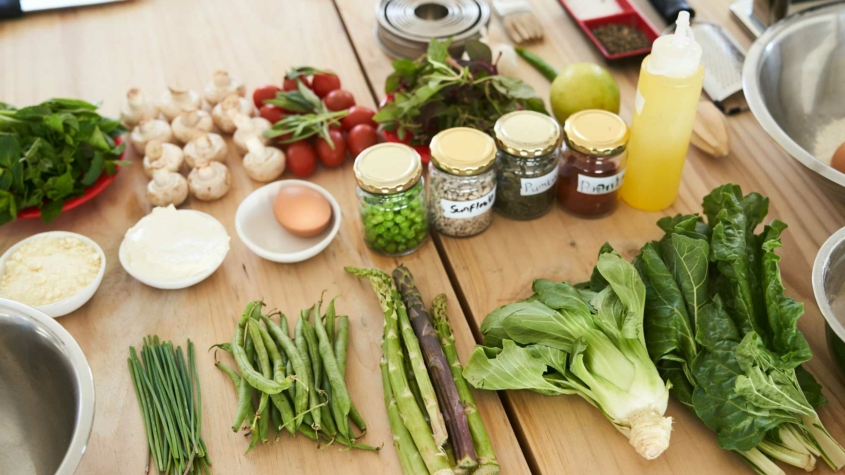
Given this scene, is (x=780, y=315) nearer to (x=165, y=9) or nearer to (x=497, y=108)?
(x=497, y=108)

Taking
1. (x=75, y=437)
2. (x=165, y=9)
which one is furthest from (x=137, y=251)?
(x=165, y=9)

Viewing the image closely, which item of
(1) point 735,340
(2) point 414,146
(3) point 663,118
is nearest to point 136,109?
(2) point 414,146

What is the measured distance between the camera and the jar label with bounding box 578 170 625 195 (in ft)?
4.08

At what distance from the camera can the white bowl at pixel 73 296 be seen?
1.16 metres

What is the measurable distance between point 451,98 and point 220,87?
0.57 m

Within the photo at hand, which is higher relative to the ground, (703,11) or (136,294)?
(703,11)

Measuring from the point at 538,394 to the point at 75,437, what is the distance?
0.65 metres

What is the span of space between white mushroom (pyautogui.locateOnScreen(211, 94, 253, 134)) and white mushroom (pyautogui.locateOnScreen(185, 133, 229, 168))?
0.24 ft

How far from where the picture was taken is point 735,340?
3.10 ft

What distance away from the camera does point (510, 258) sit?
1.27 metres

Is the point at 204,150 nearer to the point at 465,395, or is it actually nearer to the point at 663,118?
the point at 465,395

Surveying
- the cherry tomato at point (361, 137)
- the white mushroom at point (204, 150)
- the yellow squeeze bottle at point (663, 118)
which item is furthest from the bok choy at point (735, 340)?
the white mushroom at point (204, 150)

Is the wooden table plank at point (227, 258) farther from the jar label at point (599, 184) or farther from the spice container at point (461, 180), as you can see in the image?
the jar label at point (599, 184)

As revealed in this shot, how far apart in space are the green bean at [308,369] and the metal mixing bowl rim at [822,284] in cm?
72
